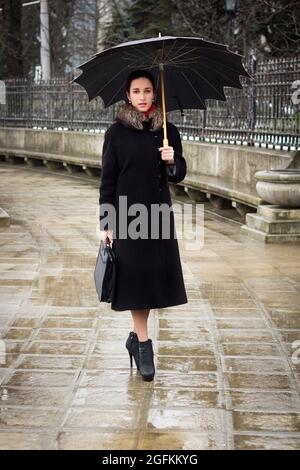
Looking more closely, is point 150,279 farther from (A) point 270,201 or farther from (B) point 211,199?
(B) point 211,199

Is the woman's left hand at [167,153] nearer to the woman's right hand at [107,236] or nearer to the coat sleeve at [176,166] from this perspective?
the coat sleeve at [176,166]

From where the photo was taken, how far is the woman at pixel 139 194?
21.5ft

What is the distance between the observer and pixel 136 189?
6594 mm

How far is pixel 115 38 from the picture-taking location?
3856 centimetres

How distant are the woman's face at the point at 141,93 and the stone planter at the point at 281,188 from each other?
19.5 feet

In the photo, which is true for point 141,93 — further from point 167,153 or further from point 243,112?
point 243,112

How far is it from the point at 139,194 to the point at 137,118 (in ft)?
1.52

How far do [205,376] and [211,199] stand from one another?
9.80m

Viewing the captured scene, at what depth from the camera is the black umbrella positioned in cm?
682
